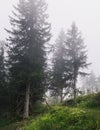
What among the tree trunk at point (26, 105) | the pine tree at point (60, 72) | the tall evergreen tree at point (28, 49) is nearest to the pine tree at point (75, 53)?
the pine tree at point (60, 72)

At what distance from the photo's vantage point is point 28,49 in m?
26.6

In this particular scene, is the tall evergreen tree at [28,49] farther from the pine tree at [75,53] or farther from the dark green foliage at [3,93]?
the pine tree at [75,53]

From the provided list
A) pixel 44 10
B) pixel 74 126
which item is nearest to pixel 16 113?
pixel 44 10

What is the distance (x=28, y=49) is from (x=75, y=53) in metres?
14.7

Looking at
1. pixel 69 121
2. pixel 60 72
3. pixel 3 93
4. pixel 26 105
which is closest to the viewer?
pixel 69 121

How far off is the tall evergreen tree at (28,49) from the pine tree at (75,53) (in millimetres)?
12055

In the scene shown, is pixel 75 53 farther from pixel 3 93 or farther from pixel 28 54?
pixel 28 54

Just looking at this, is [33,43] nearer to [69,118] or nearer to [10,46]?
[10,46]

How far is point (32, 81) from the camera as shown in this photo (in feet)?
87.6

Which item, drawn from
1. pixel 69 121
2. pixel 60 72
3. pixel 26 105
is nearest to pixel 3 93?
pixel 26 105

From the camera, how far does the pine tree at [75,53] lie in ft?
129

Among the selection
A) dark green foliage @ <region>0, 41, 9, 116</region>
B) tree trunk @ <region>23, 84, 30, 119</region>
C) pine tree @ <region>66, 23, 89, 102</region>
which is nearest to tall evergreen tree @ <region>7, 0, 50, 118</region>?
tree trunk @ <region>23, 84, 30, 119</region>

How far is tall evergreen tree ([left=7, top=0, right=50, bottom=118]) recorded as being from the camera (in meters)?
26.0

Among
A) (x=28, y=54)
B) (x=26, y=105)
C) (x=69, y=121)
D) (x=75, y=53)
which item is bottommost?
(x=69, y=121)
